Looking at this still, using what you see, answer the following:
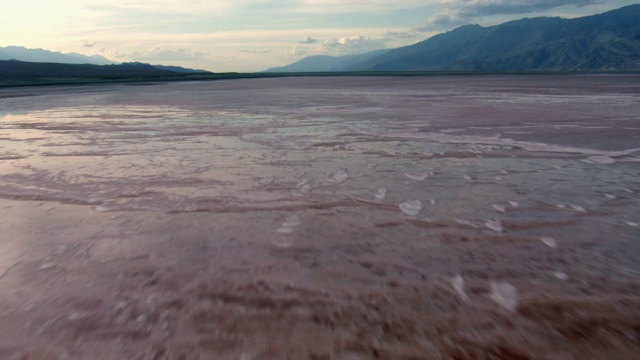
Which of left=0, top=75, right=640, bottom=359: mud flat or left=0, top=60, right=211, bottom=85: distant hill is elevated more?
left=0, top=75, right=640, bottom=359: mud flat

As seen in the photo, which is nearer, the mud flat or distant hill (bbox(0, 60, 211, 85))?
the mud flat

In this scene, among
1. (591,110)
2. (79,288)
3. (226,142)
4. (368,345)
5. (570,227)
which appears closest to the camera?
(368,345)

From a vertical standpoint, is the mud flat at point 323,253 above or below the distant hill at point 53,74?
above

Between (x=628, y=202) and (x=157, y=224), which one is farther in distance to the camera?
(x=628, y=202)

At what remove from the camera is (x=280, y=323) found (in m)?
2.82

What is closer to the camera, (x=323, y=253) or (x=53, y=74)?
(x=323, y=253)

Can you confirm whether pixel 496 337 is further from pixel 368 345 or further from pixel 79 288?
pixel 79 288

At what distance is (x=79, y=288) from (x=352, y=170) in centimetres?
416

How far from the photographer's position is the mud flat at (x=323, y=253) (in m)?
2.66

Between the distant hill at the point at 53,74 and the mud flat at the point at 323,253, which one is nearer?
the mud flat at the point at 323,253

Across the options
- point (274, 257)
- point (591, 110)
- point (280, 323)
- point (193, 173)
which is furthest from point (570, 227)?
point (591, 110)

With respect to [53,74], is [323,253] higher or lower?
higher

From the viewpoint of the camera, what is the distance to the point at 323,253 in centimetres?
391

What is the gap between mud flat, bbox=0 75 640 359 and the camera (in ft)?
8.73
